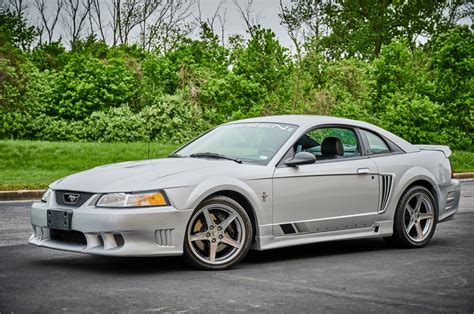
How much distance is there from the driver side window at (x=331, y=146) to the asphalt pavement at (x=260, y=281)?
1.01 metres

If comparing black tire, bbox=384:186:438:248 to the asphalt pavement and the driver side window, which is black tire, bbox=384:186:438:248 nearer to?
the asphalt pavement

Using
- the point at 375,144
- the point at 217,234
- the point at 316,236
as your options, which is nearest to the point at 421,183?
the point at 375,144

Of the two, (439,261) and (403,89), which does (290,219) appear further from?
(403,89)

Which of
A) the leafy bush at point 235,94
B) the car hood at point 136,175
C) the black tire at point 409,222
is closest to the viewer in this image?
the car hood at point 136,175

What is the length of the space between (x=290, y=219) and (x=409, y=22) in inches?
2053

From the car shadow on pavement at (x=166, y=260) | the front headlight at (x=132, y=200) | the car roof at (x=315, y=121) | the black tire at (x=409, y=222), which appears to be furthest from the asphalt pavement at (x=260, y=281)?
the car roof at (x=315, y=121)

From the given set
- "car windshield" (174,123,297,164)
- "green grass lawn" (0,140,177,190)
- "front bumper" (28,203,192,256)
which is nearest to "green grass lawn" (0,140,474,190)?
"green grass lawn" (0,140,177,190)

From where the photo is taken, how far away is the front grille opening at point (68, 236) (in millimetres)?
7793

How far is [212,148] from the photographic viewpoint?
909 centimetres

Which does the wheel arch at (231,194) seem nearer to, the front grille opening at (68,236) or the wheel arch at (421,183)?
the front grille opening at (68,236)

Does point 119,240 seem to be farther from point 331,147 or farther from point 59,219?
point 331,147

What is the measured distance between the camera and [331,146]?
9.20 metres

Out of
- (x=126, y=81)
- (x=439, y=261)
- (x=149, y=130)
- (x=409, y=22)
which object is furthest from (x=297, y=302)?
(x=409, y=22)

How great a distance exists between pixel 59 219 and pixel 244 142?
207 centimetres
